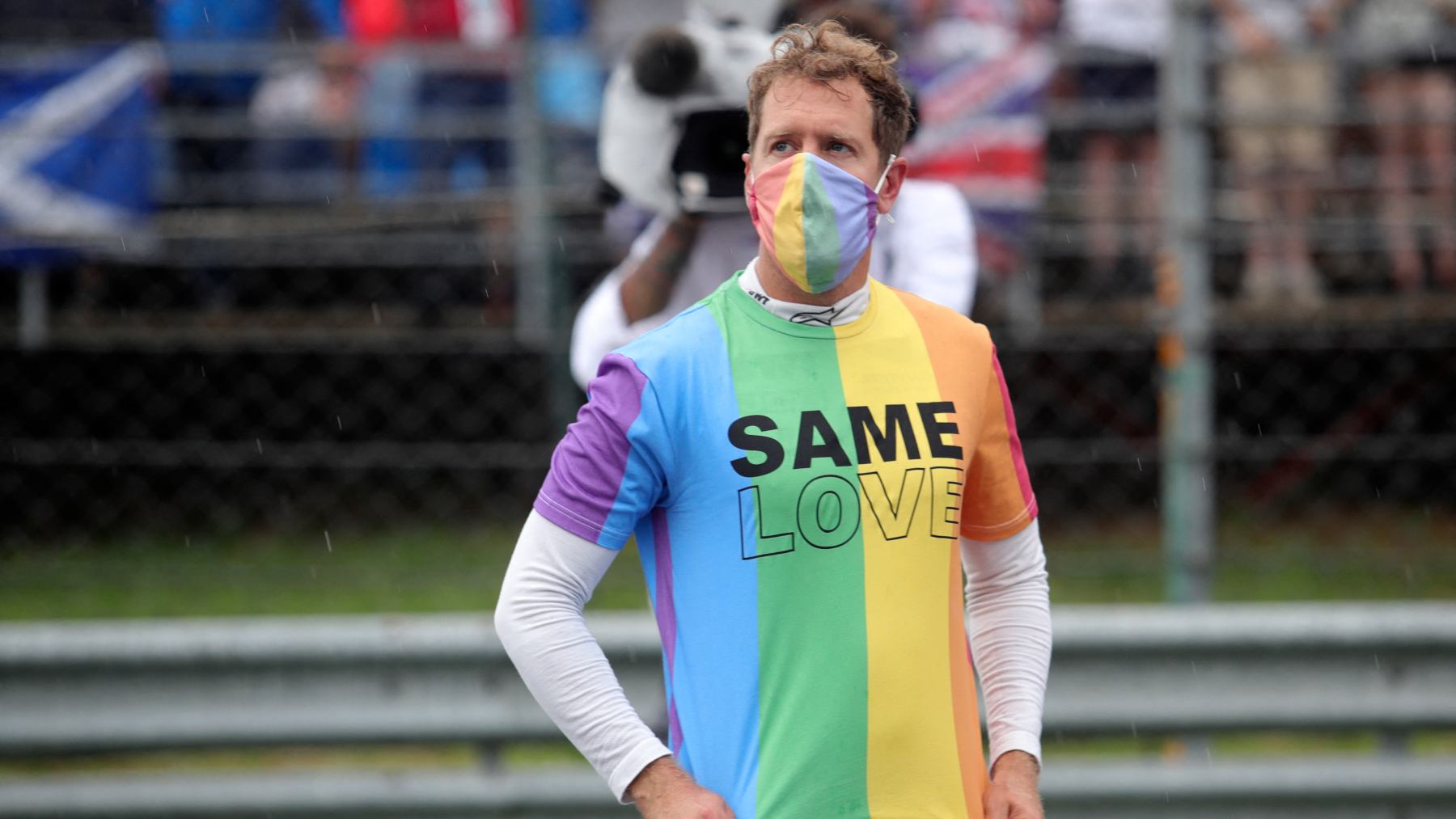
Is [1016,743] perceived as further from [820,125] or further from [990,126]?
[990,126]

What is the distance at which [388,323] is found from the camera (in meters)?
6.53

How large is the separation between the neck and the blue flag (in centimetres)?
420

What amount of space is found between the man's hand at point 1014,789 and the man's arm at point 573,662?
0.42 metres

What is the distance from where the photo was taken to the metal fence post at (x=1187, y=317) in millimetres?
4738

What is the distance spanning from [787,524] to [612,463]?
0.82 ft

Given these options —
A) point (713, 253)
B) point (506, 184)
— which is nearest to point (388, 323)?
point (506, 184)

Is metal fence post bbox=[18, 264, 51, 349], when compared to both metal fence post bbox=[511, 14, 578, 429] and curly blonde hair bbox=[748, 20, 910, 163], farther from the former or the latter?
curly blonde hair bbox=[748, 20, 910, 163]

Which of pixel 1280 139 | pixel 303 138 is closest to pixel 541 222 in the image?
pixel 303 138

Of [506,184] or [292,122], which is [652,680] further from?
[506,184]

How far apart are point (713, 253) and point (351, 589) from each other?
3239mm

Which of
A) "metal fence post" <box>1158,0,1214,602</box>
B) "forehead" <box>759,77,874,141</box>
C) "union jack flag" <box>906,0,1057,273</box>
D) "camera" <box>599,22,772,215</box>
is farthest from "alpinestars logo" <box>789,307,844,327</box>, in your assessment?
"union jack flag" <box>906,0,1057,273</box>

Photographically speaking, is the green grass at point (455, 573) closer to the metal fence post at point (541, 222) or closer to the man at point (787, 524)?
the metal fence post at point (541, 222)

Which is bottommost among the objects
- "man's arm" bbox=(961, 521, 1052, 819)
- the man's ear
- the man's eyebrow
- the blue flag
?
"man's arm" bbox=(961, 521, 1052, 819)

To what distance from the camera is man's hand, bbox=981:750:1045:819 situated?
218 cm
